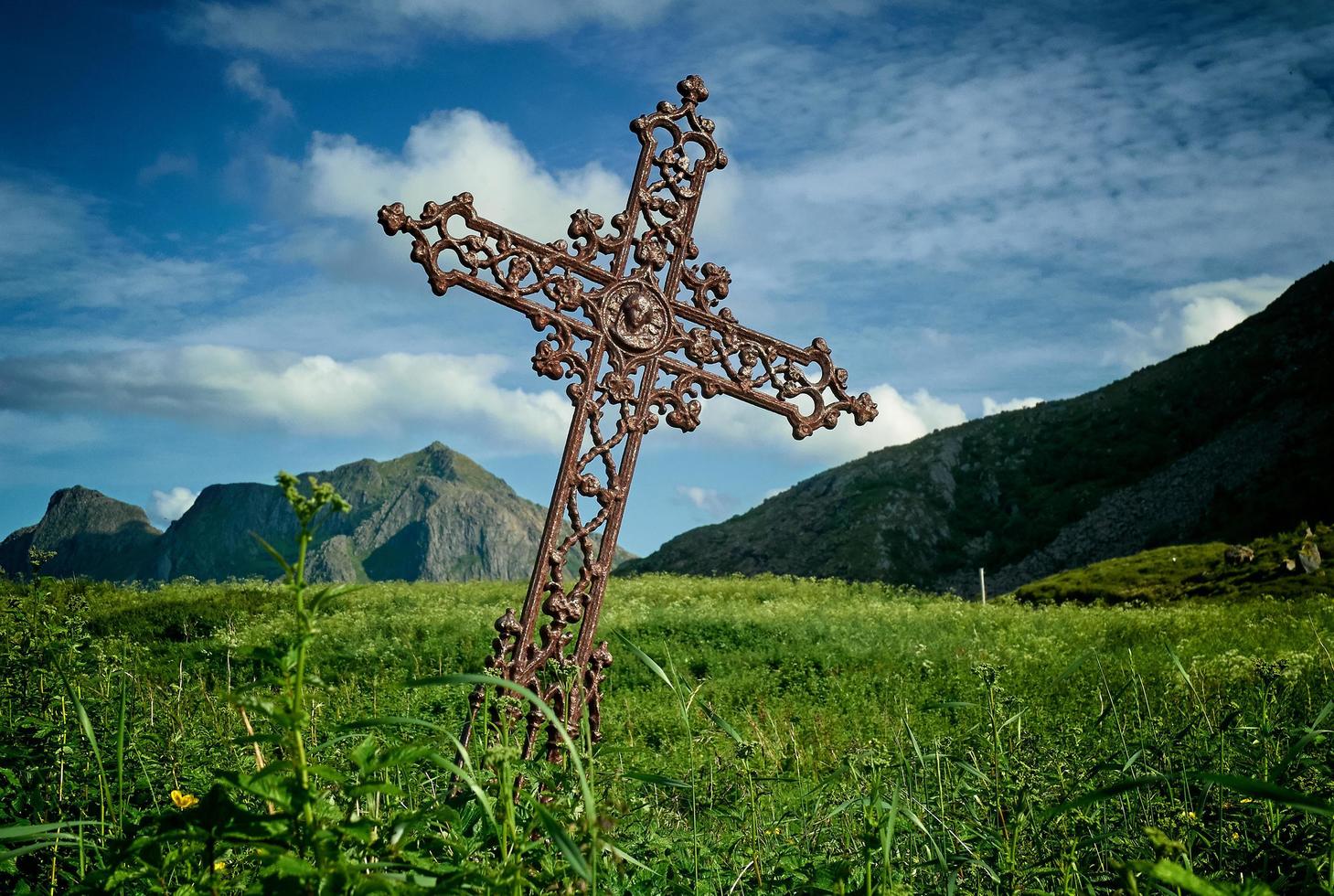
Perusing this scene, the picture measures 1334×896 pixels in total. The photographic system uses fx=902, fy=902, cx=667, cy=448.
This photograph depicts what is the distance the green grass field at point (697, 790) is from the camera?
1.63 m

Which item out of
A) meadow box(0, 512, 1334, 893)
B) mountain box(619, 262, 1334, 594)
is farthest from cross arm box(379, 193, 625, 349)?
mountain box(619, 262, 1334, 594)

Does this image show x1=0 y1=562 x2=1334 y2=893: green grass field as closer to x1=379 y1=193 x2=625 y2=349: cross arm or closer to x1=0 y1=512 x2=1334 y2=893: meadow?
x1=0 y1=512 x2=1334 y2=893: meadow

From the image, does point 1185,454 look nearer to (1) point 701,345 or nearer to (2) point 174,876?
(1) point 701,345

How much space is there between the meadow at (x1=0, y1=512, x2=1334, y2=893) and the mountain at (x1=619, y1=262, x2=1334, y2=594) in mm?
35177

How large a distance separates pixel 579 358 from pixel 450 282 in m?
0.72

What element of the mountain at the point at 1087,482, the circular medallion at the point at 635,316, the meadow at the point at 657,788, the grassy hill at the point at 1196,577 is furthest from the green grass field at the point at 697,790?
the mountain at the point at 1087,482

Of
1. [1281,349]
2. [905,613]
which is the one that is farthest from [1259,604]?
[1281,349]

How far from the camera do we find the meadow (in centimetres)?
157

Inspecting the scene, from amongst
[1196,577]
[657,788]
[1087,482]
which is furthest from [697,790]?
[1087,482]

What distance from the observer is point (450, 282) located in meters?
4.37

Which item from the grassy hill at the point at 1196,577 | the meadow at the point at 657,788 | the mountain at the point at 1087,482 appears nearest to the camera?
the meadow at the point at 657,788

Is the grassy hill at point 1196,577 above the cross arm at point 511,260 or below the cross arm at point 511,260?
below

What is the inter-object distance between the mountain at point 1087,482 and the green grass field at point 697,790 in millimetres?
34637

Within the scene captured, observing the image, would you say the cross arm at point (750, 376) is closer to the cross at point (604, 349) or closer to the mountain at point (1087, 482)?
the cross at point (604, 349)
